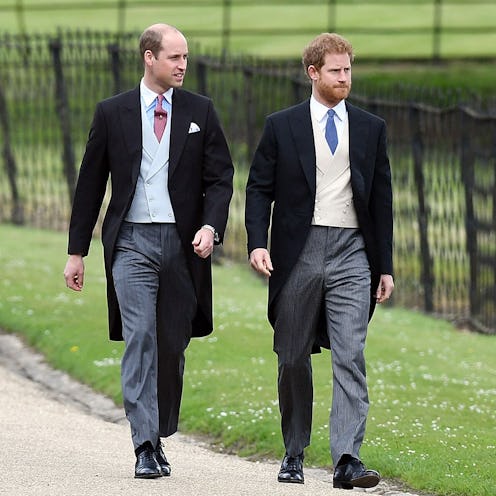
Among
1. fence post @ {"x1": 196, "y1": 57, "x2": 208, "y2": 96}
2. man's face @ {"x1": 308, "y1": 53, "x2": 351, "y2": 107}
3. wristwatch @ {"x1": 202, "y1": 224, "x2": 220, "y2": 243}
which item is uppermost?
man's face @ {"x1": 308, "y1": 53, "x2": 351, "y2": 107}

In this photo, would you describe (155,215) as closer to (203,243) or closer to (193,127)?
(203,243)

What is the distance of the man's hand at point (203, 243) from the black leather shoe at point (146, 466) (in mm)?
922

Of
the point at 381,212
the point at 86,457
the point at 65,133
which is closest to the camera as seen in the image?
the point at 381,212

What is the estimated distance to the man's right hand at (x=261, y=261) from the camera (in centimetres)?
748

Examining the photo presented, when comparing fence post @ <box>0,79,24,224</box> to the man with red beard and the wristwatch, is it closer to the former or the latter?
the wristwatch

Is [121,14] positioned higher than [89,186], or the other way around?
[89,186]

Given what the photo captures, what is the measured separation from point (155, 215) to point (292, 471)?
1.33 m

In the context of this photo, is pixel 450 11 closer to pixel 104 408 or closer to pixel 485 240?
pixel 485 240

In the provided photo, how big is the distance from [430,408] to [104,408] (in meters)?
2.15

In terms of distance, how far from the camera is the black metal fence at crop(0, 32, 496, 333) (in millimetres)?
16219

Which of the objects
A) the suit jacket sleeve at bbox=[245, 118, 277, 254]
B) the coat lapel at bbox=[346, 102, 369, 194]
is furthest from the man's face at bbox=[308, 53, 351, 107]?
the suit jacket sleeve at bbox=[245, 118, 277, 254]

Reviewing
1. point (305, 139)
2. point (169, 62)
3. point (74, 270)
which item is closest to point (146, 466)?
point (74, 270)

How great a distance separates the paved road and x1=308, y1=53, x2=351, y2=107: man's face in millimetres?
1776

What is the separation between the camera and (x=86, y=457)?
27.4 ft
